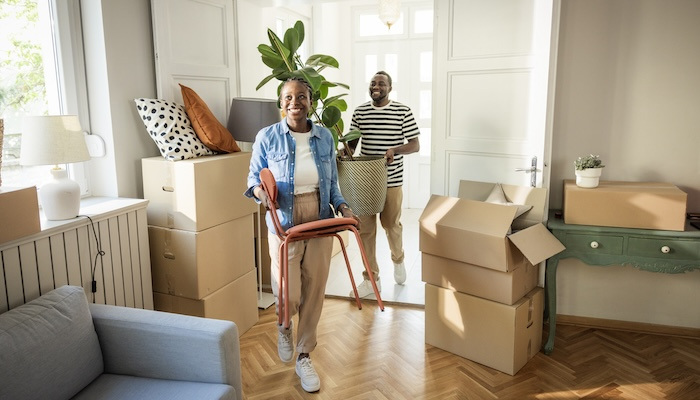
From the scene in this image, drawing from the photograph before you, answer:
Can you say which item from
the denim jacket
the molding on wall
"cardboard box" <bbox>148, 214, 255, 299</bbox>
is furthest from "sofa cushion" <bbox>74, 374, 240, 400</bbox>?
the molding on wall

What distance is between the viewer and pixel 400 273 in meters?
3.91

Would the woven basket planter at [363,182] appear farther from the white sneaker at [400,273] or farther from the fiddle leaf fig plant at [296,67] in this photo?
the white sneaker at [400,273]

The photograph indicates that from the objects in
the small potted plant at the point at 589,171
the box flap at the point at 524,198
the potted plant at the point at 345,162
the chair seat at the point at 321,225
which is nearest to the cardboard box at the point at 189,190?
the potted plant at the point at 345,162

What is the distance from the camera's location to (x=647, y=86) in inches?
118

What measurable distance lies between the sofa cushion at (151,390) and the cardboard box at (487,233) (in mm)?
1367

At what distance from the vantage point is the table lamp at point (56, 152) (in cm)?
212

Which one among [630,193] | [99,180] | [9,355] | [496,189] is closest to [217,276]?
[99,180]

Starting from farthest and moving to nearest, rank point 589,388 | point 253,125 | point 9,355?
1. point 253,125
2. point 589,388
3. point 9,355

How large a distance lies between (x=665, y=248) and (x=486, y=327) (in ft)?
3.26

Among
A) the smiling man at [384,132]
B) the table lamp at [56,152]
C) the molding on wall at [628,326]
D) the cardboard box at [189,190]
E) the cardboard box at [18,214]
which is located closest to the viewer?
the cardboard box at [18,214]

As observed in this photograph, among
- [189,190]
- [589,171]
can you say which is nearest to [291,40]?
[189,190]

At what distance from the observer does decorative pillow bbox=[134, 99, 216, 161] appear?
9.18 ft

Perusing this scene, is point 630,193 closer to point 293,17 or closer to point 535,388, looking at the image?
point 535,388

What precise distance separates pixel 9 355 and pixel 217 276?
140cm
